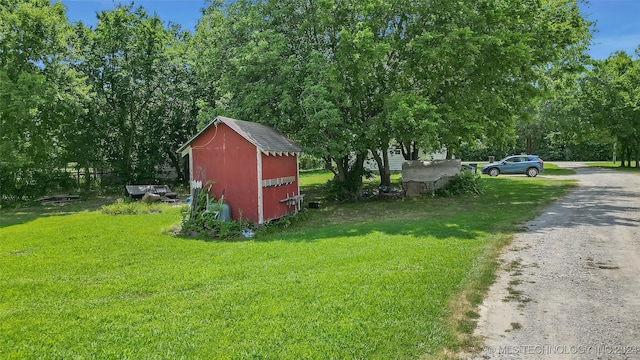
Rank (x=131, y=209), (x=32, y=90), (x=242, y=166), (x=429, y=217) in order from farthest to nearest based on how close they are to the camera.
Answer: (x=32, y=90) < (x=131, y=209) < (x=429, y=217) < (x=242, y=166)

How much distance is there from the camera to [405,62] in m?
16.2

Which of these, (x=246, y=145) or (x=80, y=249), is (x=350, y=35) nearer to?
(x=246, y=145)

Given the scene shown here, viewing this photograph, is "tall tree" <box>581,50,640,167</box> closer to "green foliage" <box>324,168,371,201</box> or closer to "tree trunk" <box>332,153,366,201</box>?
"tree trunk" <box>332,153,366,201</box>

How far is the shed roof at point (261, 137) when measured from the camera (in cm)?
1195

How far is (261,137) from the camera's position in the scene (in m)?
12.6

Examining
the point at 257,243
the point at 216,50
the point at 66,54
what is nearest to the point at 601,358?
the point at 257,243

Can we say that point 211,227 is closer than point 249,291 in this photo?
No

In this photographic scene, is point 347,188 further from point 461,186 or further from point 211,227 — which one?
point 211,227

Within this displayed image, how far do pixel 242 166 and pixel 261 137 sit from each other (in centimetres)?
110

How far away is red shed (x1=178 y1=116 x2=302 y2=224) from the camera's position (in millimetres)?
11977

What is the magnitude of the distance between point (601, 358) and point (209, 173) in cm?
1058

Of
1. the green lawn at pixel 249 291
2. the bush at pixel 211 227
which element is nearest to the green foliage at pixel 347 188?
the green lawn at pixel 249 291

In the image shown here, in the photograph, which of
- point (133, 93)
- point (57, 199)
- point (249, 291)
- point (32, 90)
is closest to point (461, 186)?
point (249, 291)

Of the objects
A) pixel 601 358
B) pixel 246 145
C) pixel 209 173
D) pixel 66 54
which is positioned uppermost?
pixel 66 54
